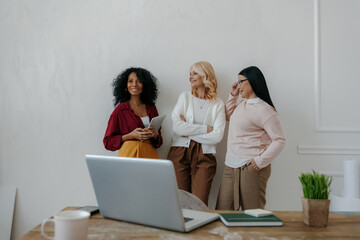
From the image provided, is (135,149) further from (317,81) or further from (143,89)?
(317,81)

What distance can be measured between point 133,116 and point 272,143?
1.23 metres

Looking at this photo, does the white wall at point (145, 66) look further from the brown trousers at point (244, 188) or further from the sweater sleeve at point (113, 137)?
the brown trousers at point (244, 188)

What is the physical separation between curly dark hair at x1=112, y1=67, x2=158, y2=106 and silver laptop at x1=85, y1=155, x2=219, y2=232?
1.85 m

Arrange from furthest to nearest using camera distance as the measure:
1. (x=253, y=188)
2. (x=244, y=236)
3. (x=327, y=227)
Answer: (x=253, y=188)
(x=327, y=227)
(x=244, y=236)

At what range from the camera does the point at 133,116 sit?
3049mm

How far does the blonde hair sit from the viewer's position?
9.98 ft

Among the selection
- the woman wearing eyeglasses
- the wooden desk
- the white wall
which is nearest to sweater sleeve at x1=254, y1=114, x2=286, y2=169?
the woman wearing eyeglasses

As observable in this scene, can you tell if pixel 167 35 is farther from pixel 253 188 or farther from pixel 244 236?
pixel 244 236

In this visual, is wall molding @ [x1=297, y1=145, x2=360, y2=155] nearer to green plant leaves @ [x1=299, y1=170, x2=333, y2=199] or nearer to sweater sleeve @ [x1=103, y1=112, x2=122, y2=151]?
sweater sleeve @ [x1=103, y1=112, x2=122, y2=151]

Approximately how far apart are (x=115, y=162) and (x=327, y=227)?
0.85m

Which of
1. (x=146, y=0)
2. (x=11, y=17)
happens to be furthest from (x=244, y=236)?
(x=11, y=17)

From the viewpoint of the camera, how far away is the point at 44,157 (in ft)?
10.9

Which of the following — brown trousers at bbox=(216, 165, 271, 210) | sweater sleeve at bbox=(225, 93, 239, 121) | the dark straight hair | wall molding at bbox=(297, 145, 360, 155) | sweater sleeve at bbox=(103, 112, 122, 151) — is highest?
the dark straight hair

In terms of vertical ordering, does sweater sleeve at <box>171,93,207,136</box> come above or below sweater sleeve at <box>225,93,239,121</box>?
below
